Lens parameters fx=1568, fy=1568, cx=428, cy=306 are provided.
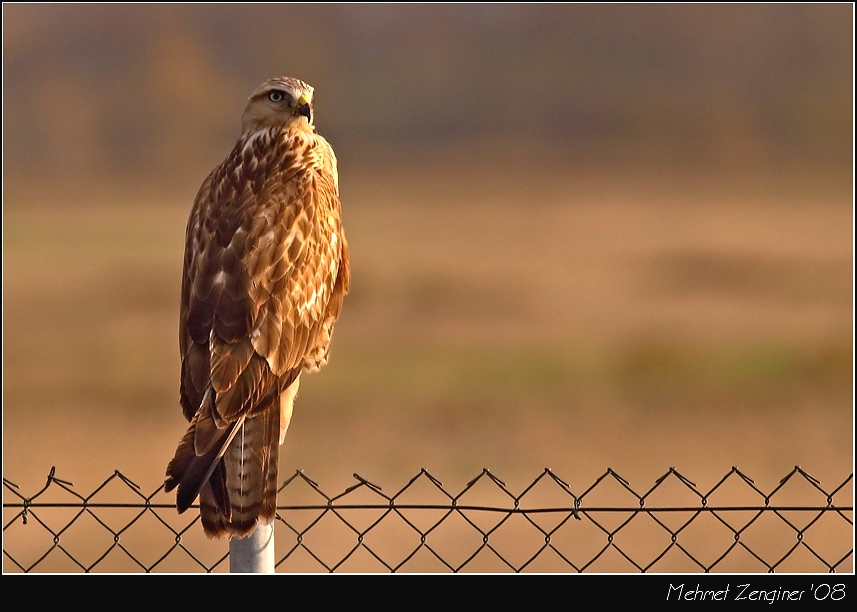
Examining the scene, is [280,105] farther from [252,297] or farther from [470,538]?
[470,538]

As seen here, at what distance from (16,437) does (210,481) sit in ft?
37.9

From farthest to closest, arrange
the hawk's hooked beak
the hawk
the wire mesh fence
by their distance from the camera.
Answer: the wire mesh fence → the hawk's hooked beak → the hawk

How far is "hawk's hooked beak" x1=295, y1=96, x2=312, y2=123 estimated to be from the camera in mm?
6016

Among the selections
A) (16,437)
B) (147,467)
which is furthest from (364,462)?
(16,437)

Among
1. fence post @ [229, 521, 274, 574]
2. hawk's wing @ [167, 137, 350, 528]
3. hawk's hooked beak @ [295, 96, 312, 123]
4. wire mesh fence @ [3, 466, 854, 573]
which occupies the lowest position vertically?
wire mesh fence @ [3, 466, 854, 573]

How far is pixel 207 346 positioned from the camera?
544cm

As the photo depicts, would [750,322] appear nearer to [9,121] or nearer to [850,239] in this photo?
[850,239]

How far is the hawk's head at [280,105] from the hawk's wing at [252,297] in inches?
4.9

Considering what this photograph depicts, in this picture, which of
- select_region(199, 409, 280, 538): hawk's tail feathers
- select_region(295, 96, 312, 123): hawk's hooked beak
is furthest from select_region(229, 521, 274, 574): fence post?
select_region(295, 96, 312, 123): hawk's hooked beak

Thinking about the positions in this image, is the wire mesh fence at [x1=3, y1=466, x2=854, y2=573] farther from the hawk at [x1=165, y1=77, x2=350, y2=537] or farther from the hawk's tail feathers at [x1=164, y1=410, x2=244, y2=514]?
the hawk's tail feathers at [x1=164, y1=410, x2=244, y2=514]

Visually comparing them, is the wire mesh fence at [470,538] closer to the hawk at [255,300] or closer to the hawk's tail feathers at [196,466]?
the hawk at [255,300]

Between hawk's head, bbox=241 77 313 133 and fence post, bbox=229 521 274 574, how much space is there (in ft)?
5.83

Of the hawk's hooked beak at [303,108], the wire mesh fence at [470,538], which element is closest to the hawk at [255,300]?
the hawk's hooked beak at [303,108]

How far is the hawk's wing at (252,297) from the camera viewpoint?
523 centimetres
